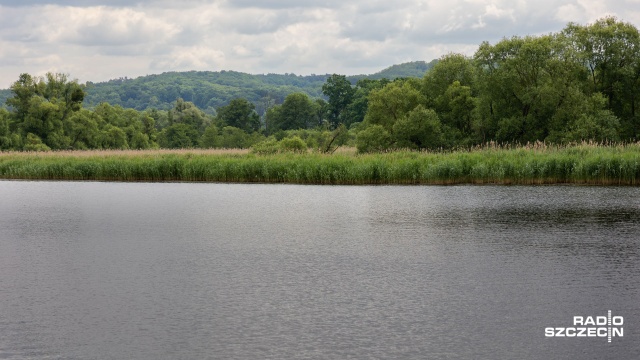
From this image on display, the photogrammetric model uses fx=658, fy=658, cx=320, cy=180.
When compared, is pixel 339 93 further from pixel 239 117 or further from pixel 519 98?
Answer: pixel 519 98

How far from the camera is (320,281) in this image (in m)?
10.4

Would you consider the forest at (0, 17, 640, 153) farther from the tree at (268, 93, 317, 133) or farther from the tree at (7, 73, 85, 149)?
the tree at (268, 93, 317, 133)

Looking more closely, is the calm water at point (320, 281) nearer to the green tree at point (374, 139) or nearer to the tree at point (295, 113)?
the green tree at point (374, 139)

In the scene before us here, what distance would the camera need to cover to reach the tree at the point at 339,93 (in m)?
112

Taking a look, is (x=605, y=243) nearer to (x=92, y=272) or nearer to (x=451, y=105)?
(x=92, y=272)

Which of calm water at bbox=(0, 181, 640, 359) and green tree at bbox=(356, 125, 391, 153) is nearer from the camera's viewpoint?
calm water at bbox=(0, 181, 640, 359)

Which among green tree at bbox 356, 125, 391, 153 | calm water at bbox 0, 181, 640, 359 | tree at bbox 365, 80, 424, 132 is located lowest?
calm water at bbox 0, 181, 640, 359

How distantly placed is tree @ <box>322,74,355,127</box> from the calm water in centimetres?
9287

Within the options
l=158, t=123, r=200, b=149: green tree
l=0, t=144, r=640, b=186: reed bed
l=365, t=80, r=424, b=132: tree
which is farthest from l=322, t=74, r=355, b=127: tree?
l=0, t=144, r=640, b=186: reed bed

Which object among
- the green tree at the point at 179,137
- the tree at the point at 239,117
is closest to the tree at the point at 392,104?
the green tree at the point at 179,137

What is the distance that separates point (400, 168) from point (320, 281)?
2026 cm

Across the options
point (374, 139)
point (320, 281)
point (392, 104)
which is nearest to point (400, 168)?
point (320, 281)

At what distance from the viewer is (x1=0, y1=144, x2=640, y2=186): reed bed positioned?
2796cm

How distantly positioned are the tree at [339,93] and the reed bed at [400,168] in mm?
76468
